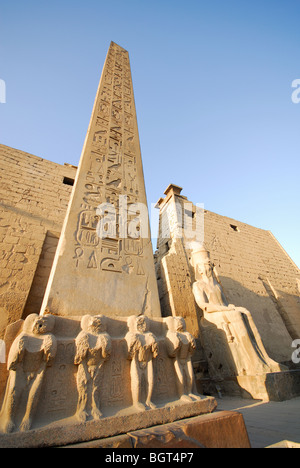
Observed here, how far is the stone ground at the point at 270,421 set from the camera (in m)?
1.32

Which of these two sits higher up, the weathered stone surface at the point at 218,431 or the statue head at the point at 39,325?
the statue head at the point at 39,325

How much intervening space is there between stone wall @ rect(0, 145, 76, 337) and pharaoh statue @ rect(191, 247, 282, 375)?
2.98 metres

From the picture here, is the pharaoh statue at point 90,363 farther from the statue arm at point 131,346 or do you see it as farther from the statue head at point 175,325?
the statue head at point 175,325

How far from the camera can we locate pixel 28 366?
1.12m

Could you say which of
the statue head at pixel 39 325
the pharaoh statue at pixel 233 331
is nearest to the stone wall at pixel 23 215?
the statue head at pixel 39 325

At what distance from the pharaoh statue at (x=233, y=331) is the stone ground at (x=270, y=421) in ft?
1.44

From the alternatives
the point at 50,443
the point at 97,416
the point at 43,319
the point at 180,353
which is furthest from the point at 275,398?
the point at 43,319

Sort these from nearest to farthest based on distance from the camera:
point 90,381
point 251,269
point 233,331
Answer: point 90,381
point 233,331
point 251,269

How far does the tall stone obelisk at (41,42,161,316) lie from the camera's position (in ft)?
5.28

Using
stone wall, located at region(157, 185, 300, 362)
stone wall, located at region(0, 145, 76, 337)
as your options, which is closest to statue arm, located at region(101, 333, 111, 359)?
stone wall, located at region(0, 145, 76, 337)

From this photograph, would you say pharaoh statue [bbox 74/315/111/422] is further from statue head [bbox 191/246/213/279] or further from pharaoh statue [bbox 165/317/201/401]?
statue head [bbox 191/246/213/279]

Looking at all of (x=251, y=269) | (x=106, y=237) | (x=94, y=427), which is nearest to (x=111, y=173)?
(x=106, y=237)

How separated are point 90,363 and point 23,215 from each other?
12.1 ft

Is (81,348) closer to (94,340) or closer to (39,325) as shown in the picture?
(94,340)
